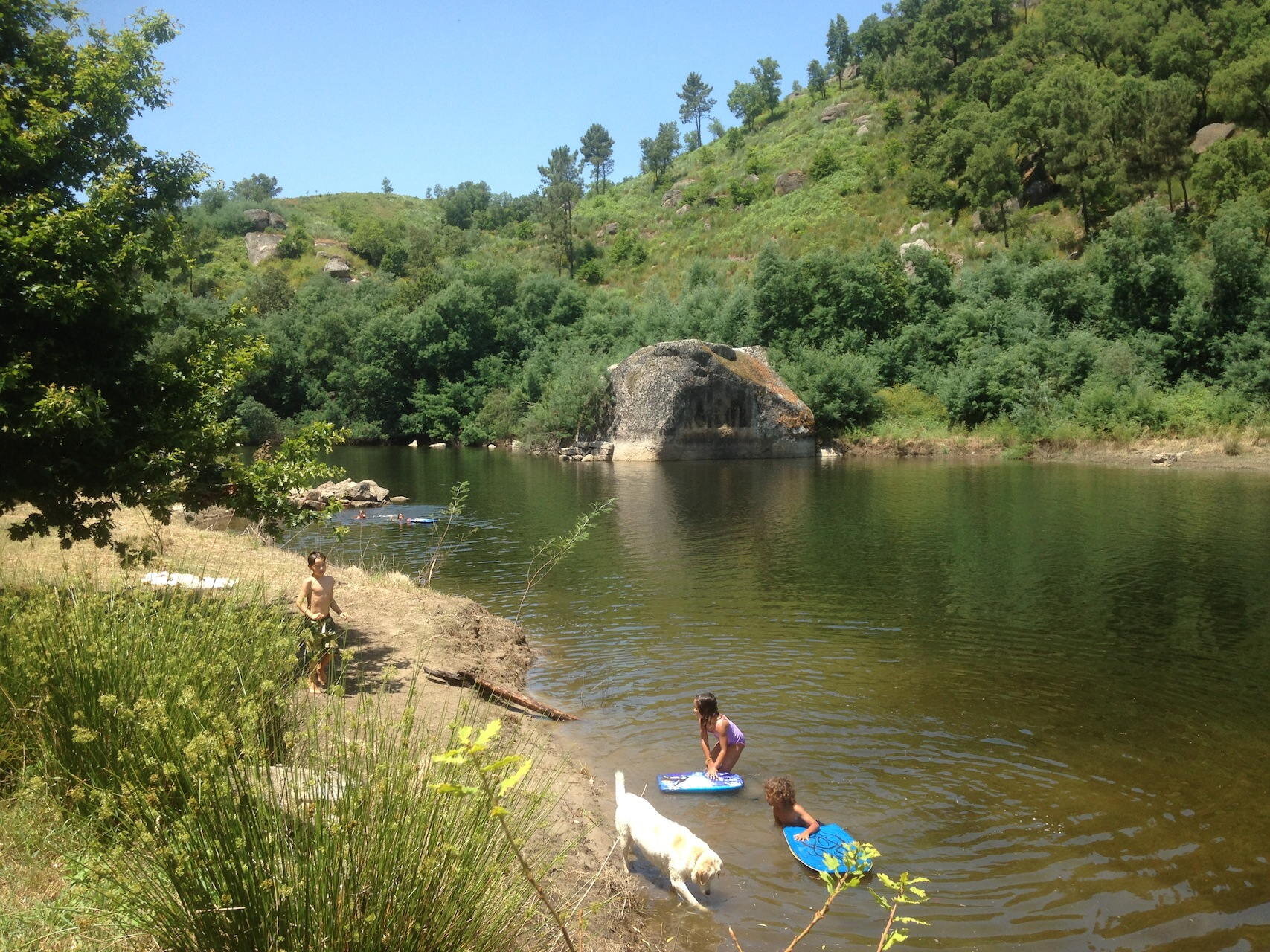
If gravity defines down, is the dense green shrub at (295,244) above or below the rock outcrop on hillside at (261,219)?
below

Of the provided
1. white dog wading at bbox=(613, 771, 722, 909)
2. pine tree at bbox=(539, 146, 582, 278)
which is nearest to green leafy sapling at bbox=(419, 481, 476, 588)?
white dog wading at bbox=(613, 771, 722, 909)

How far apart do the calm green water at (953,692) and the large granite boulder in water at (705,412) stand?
22778 mm

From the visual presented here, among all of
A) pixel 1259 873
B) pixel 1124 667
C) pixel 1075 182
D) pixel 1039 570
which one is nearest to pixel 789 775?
pixel 1259 873

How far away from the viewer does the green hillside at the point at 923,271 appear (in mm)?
46844

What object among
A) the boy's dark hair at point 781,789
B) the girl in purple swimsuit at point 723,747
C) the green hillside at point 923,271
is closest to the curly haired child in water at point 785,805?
the boy's dark hair at point 781,789

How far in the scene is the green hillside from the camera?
46.8m

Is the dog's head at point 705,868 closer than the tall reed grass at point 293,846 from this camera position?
No

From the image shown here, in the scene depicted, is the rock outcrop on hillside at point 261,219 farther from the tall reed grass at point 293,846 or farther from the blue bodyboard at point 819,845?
the tall reed grass at point 293,846

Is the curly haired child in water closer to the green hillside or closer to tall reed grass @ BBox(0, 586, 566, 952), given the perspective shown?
tall reed grass @ BBox(0, 586, 566, 952)

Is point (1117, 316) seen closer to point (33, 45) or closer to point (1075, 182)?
point (1075, 182)

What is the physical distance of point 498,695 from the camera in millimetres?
10508

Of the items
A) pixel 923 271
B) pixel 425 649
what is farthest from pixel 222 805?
pixel 923 271

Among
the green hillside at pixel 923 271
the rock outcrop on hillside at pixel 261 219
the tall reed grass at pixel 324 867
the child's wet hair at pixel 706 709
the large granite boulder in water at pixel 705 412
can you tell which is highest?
the rock outcrop on hillside at pixel 261 219

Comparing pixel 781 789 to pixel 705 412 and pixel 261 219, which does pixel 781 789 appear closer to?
pixel 705 412
